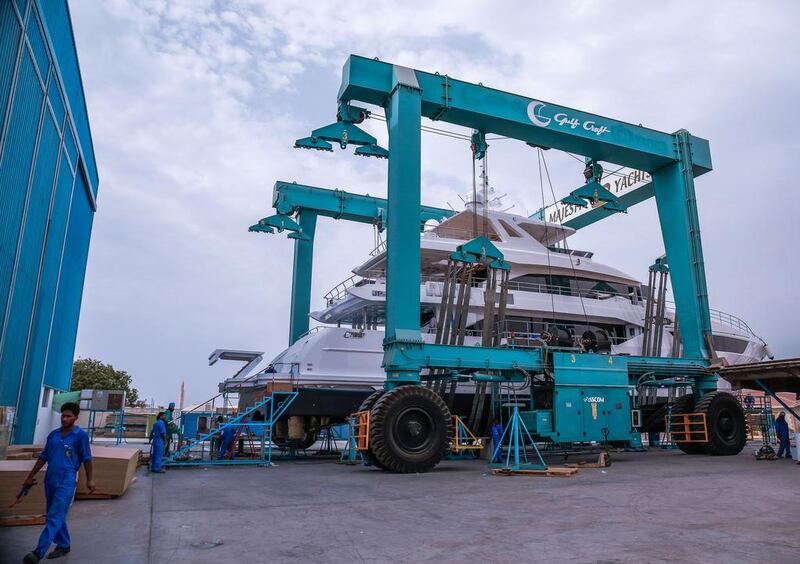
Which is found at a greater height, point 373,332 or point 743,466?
point 373,332

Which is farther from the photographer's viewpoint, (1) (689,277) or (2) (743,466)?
(1) (689,277)

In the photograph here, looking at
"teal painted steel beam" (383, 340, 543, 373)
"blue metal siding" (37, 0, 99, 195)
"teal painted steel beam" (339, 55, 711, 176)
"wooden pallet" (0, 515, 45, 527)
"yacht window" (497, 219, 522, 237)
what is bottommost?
"wooden pallet" (0, 515, 45, 527)

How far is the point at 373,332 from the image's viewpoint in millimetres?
16734

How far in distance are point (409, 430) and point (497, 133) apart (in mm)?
8107

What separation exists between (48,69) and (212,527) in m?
10.8

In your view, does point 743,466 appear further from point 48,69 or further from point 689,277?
point 48,69

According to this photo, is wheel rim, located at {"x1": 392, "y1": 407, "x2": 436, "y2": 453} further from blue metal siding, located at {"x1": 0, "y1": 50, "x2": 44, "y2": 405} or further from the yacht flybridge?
blue metal siding, located at {"x1": 0, "y1": 50, "x2": 44, "y2": 405}

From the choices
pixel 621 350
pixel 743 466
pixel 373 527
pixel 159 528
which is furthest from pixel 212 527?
pixel 621 350

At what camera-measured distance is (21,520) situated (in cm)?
567

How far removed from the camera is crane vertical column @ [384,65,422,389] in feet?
39.5

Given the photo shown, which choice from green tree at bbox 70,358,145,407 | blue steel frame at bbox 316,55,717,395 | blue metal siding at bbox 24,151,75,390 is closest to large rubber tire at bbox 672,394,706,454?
blue steel frame at bbox 316,55,717,395

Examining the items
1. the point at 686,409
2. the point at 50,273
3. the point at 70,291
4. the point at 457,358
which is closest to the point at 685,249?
the point at 686,409

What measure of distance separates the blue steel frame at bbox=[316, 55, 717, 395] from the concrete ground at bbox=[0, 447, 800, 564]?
10.7 feet

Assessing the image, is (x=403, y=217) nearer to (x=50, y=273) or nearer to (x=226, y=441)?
(x=226, y=441)
